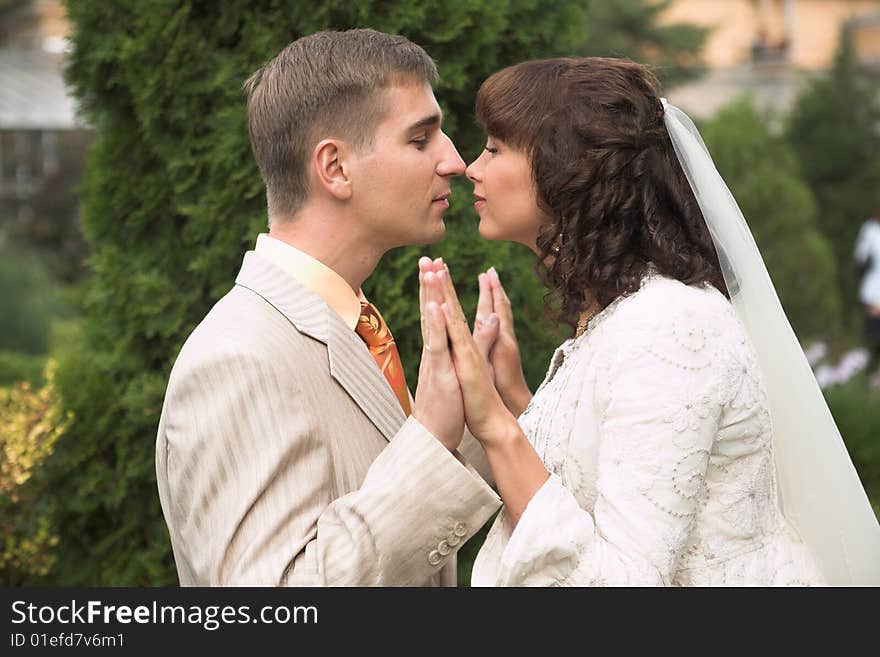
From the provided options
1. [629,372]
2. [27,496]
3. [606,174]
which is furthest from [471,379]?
[27,496]

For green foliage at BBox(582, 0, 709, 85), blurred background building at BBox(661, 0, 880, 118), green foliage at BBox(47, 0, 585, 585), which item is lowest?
blurred background building at BBox(661, 0, 880, 118)

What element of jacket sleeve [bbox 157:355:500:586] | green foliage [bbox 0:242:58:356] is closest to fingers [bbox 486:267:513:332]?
jacket sleeve [bbox 157:355:500:586]

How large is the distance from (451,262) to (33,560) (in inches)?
80.7

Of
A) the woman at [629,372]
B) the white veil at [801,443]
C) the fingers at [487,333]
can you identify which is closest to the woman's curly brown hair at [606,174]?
the woman at [629,372]

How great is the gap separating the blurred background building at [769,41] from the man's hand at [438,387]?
87.1 feet

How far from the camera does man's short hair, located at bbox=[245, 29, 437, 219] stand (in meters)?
2.56

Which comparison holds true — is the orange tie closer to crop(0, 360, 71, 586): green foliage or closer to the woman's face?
the woman's face

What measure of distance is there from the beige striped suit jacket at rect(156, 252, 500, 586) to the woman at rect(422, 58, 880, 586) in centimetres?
17

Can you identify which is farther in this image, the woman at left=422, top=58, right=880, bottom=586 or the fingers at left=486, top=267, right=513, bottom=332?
the fingers at left=486, top=267, right=513, bottom=332

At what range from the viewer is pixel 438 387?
7.41 feet

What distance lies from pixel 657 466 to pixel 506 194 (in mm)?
789

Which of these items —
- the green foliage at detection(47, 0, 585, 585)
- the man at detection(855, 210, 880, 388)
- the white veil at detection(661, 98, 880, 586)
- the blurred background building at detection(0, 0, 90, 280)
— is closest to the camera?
the white veil at detection(661, 98, 880, 586)

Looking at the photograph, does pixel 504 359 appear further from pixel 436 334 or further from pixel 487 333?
pixel 436 334

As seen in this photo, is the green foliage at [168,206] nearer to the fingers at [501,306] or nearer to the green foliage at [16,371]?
the fingers at [501,306]
